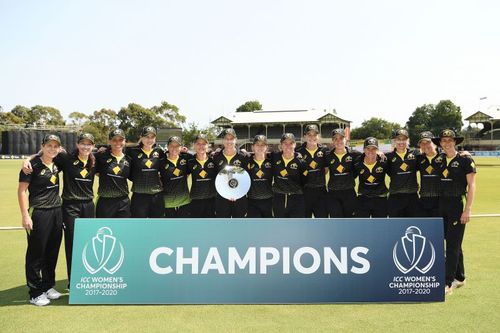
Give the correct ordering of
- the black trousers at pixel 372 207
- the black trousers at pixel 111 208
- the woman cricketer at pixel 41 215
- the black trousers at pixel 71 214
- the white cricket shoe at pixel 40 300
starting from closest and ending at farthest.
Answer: the white cricket shoe at pixel 40 300, the woman cricketer at pixel 41 215, the black trousers at pixel 71 214, the black trousers at pixel 111 208, the black trousers at pixel 372 207

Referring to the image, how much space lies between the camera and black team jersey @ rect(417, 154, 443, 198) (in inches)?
246

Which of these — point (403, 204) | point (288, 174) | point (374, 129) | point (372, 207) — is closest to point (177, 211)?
point (288, 174)

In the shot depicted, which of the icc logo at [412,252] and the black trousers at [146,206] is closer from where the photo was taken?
the icc logo at [412,252]

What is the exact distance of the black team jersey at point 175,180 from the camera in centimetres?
701

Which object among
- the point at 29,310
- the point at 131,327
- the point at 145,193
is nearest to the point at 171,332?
the point at 131,327

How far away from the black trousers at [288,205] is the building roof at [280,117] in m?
74.9

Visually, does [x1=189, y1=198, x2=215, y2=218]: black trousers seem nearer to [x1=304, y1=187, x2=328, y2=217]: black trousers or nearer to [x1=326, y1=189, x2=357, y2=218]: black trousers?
[x1=304, y1=187, x2=328, y2=217]: black trousers

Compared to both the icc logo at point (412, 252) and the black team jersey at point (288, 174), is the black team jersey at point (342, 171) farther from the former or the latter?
the icc logo at point (412, 252)

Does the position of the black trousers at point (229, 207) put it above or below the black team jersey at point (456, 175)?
below

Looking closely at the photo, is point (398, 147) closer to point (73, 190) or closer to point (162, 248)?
point (162, 248)

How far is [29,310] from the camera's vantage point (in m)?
5.10

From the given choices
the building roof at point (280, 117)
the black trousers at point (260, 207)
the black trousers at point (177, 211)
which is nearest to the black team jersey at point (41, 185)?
the black trousers at point (177, 211)

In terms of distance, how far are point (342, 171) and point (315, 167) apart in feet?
1.50

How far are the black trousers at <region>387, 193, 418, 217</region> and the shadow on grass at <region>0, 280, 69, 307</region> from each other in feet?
16.6
